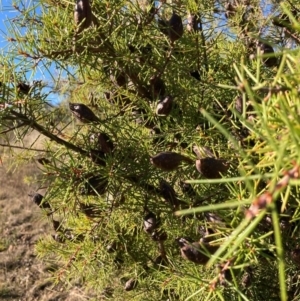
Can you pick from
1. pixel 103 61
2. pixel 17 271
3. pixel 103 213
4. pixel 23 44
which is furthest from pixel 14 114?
pixel 17 271

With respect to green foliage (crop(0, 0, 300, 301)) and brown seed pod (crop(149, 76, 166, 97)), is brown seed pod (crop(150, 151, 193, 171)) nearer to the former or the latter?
green foliage (crop(0, 0, 300, 301))

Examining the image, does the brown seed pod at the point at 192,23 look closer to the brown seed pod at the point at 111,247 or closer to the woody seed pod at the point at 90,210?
the woody seed pod at the point at 90,210

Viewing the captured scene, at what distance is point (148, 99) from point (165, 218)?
0.26 meters

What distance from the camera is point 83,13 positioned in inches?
27.1

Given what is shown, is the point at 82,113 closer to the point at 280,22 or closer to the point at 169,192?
the point at 169,192

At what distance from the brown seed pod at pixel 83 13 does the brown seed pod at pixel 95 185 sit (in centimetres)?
26

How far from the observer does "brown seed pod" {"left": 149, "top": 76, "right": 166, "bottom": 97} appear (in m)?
0.89

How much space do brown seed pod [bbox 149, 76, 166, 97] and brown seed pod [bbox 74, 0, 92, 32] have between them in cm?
21

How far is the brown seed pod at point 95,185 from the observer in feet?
2.69

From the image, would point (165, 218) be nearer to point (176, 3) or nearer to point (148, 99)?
point (148, 99)

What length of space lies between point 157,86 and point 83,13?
0.81 feet

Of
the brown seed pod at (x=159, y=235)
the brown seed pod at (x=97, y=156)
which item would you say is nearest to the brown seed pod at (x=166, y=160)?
the brown seed pod at (x=97, y=156)

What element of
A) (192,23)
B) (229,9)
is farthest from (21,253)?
(192,23)

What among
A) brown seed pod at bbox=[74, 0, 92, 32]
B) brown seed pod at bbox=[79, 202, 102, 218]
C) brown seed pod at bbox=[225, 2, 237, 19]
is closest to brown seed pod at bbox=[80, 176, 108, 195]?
brown seed pod at bbox=[79, 202, 102, 218]
